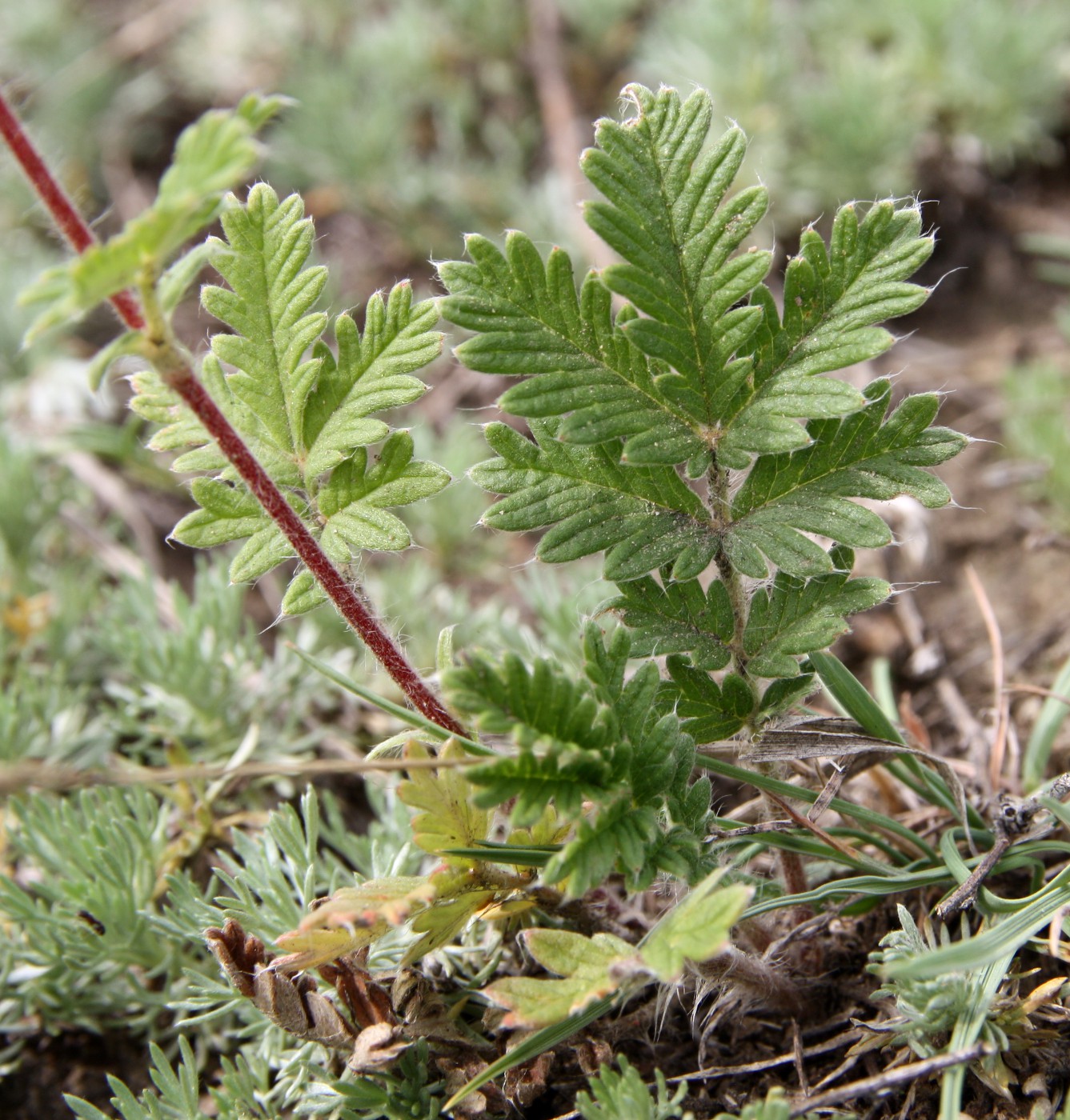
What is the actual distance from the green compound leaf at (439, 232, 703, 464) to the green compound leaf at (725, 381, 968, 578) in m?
0.14

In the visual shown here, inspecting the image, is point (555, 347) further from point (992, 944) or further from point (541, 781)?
point (992, 944)

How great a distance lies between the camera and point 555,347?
57.2 inches

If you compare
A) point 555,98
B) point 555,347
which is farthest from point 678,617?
point 555,98

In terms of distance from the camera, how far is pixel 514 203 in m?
4.02

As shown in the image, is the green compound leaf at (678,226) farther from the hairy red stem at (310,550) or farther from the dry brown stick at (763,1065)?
the dry brown stick at (763,1065)

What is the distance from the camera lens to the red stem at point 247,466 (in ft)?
4.27

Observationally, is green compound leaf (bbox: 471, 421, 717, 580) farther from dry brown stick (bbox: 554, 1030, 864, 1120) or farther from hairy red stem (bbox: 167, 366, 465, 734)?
dry brown stick (bbox: 554, 1030, 864, 1120)

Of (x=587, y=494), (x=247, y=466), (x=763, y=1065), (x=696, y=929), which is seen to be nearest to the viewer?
(x=696, y=929)

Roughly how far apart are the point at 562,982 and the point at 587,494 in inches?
25.7

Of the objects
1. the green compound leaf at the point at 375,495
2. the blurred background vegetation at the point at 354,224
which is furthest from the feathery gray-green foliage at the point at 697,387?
the blurred background vegetation at the point at 354,224

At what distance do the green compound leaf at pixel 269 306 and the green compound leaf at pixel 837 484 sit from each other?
67 cm

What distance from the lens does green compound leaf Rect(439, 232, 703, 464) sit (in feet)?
4.63

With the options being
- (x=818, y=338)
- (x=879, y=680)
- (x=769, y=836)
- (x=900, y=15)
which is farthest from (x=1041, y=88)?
(x=769, y=836)

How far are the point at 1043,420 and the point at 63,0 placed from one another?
5054 mm
